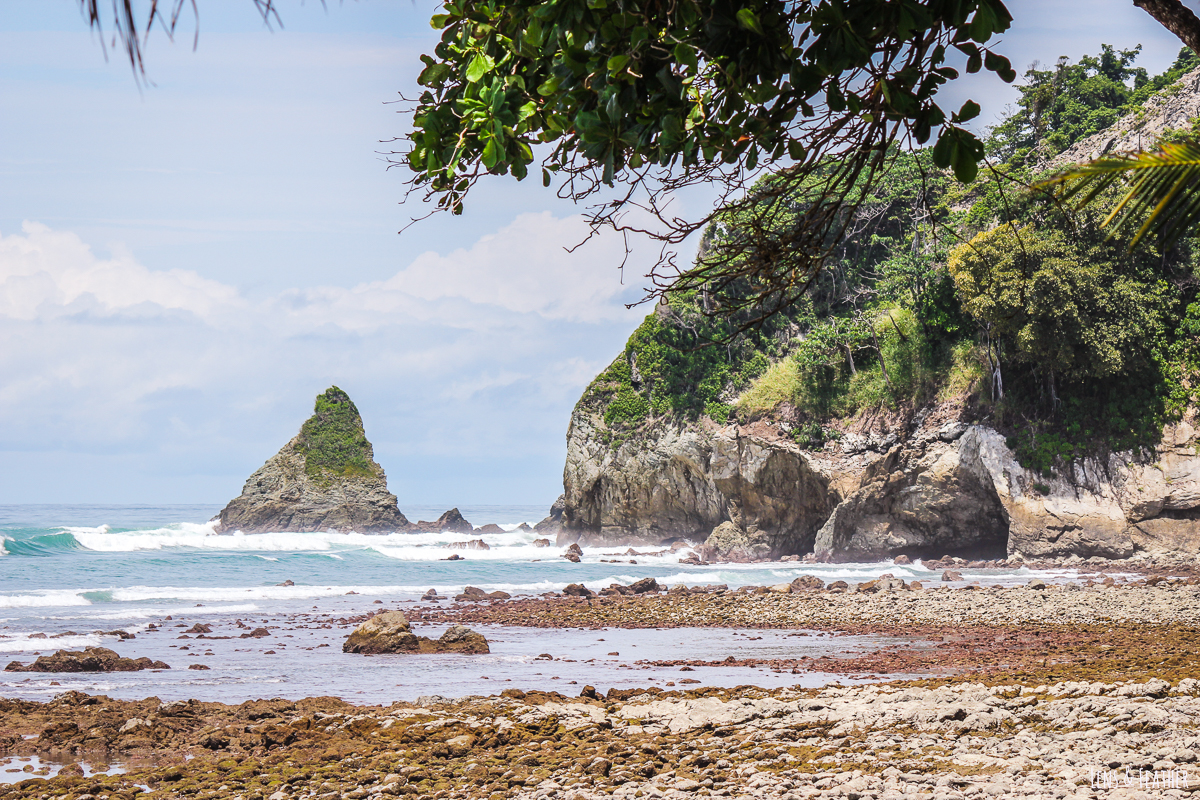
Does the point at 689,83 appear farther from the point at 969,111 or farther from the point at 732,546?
the point at 732,546

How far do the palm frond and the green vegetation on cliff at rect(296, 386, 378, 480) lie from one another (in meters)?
52.0

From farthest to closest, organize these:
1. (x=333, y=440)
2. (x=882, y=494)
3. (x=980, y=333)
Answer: (x=333, y=440) < (x=882, y=494) < (x=980, y=333)

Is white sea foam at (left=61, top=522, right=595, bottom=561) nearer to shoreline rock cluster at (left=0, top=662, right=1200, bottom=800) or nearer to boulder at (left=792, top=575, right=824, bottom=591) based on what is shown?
boulder at (left=792, top=575, right=824, bottom=591)

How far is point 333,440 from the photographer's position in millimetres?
52219

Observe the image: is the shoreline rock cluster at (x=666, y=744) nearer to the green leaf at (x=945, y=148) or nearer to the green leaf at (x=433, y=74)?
the green leaf at (x=945, y=148)

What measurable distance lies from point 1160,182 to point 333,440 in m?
52.2

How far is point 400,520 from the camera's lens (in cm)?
5331

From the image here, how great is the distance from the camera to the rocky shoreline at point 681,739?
4.84 metres

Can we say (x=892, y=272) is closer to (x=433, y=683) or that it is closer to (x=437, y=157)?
(x=433, y=683)

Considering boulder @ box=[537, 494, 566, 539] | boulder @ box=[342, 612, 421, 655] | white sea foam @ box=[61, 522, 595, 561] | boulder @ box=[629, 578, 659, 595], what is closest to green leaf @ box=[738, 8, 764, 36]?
boulder @ box=[342, 612, 421, 655]

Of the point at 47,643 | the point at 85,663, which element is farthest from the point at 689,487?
the point at 85,663

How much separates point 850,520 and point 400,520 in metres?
33.2

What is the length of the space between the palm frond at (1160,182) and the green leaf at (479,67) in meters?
2.48

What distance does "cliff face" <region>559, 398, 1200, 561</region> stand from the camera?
2278 cm
